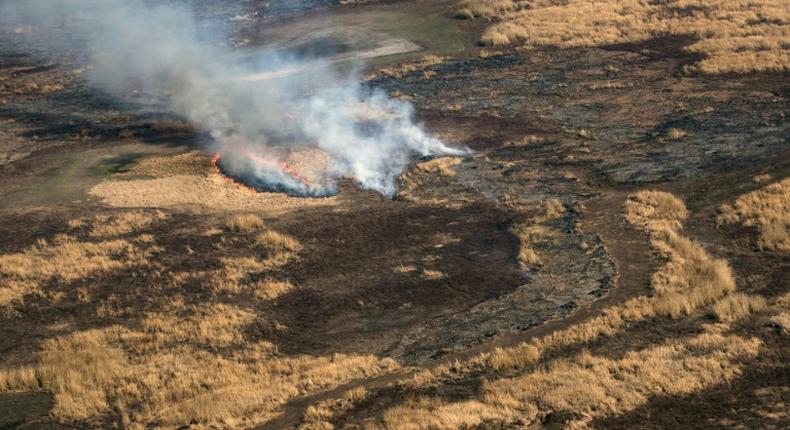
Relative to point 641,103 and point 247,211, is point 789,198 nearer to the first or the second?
point 641,103

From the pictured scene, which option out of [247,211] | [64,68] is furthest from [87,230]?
[64,68]

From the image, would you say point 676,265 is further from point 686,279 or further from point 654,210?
point 654,210

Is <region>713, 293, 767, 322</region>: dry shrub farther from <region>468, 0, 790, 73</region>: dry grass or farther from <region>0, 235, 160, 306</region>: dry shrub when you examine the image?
<region>468, 0, 790, 73</region>: dry grass

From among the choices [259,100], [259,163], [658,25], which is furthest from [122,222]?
[658,25]

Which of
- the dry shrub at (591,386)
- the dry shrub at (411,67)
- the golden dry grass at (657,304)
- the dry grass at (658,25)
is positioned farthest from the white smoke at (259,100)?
the dry shrub at (591,386)

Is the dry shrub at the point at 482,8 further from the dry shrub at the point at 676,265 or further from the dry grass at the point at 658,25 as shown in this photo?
the dry shrub at the point at 676,265
